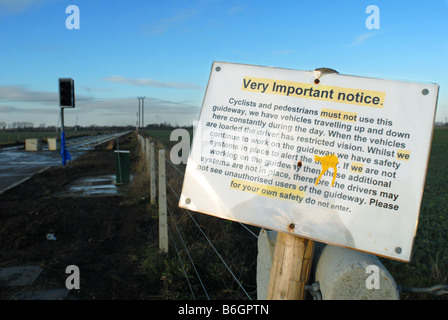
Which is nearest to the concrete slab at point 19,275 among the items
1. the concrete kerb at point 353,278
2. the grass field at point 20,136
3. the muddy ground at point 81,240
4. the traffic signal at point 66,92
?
the muddy ground at point 81,240

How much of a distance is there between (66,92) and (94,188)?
6.31 metres

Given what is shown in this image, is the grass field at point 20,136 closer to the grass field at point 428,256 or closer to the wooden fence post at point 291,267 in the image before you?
the grass field at point 428,256

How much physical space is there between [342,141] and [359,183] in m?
0.18

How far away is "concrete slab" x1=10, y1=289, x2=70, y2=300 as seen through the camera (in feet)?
13.1

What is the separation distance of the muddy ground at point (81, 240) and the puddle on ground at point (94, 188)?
0.40 metres

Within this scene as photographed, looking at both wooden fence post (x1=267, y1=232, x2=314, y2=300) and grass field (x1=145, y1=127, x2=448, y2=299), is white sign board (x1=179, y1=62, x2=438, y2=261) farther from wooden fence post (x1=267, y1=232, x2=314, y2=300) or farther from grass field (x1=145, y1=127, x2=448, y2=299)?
grass field (x1=145, y1=127, x2=448, y2=299)

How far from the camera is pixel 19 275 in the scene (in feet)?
15.2

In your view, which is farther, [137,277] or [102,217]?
[102,217]

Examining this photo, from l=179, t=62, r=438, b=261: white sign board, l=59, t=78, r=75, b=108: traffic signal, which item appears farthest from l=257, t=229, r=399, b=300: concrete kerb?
l=59, t=78, r=75, b=108: traffic signal

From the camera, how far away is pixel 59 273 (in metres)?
4.70

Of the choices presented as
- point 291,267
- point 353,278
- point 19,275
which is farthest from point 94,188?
point 353,278

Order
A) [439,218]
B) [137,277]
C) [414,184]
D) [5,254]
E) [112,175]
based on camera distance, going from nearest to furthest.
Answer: [414,184] → [137,277] → [5,254] → [439,218] → [112,175]
